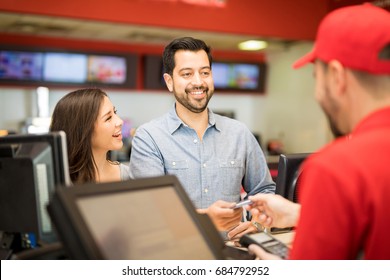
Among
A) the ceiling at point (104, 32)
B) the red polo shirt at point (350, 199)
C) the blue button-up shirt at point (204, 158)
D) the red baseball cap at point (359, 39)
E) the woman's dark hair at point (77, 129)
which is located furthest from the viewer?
the ceiling at point (104, 32)

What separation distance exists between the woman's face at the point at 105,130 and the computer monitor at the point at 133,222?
119 centimetres

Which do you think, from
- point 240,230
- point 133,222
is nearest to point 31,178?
point 133,222

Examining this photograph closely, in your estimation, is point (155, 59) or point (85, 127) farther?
point (155, 59)

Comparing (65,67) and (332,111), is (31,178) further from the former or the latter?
(65,67)

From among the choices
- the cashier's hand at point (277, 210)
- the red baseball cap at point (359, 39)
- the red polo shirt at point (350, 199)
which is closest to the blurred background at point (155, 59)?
the cashier's hand at point (277, 210)

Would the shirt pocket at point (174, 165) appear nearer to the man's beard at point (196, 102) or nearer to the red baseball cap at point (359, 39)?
the man's beard at point (196, 102)

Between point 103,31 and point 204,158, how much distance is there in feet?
15.2

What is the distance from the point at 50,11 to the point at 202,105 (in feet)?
7.11

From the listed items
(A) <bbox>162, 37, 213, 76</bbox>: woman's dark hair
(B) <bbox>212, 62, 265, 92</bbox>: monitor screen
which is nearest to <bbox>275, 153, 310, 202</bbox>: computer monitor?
(A) <bbox>162, 37, 213, 76</bbox>: woman's dark hair

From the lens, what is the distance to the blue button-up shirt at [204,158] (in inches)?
93.5

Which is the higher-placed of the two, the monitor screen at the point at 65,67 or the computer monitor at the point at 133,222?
the monitor screen at the point at 65,67

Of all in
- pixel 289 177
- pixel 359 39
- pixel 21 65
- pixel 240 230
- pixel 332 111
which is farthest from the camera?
pixel 21 65

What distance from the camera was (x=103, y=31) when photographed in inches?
257

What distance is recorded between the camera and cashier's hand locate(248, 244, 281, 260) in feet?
4.17
